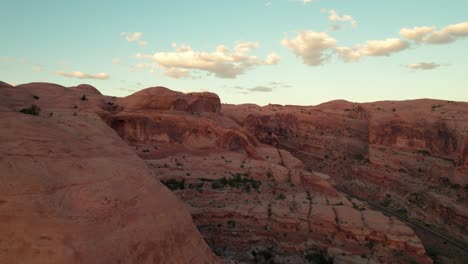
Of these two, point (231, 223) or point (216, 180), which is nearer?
point (231, 223)

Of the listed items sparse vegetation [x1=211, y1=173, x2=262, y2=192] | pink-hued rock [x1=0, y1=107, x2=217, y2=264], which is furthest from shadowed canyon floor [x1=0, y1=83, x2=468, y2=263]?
sparse vegetation [x1=211, y1=173, x2=262, y2=192]

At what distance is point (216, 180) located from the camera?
76.2 ft

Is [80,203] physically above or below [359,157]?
above

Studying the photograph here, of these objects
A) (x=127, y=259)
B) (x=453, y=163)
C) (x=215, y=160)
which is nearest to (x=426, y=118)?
(x=453, y=163)

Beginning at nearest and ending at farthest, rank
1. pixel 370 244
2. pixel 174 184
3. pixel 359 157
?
1. pixel 370 244
2. pixel 174 184
3. pixel 359 157

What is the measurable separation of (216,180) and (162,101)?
11456mm

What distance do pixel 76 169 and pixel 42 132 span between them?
4.19 feet

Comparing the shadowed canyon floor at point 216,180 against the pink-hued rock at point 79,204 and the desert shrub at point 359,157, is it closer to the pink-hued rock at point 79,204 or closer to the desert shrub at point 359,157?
the pink-hued rock at point 79,204

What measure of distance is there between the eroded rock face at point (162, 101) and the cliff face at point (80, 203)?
20.4 meters

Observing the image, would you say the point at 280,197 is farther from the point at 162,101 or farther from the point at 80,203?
the point at 80,203

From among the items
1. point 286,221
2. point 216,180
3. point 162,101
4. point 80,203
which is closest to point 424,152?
point 286,221

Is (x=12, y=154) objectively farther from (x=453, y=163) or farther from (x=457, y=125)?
(x=457, y=125)

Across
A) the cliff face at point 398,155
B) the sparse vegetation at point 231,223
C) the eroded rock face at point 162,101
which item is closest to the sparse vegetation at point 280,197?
the sparse vegetation at point 231,223

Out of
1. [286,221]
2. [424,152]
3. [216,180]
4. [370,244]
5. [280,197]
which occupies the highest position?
[424,152]
